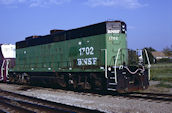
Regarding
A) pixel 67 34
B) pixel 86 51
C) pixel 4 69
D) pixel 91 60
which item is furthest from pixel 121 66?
pixel 4 69

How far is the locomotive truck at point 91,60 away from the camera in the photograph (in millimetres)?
10488

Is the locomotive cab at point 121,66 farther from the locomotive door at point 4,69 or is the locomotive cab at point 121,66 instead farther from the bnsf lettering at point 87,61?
the locomotive door at point 4,69

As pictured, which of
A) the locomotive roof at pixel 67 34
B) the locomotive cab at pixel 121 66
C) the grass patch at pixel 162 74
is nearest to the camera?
the locomotive cab at pixel 121 66

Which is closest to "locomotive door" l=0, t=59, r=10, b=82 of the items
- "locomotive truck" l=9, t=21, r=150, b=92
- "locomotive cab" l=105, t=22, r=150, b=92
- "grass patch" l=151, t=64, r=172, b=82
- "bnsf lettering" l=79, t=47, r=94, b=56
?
"locomotive truck" l=9, t=21, r=150, b=92

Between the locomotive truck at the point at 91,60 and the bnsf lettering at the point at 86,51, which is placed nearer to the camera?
the locomotive truck at the point at 91,60

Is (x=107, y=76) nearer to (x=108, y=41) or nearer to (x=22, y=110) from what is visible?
(x=108, y=41)

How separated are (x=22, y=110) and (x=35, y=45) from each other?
938cm

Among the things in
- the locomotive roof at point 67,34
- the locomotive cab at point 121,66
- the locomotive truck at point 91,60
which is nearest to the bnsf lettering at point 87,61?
the locomotive truck at point 91,60

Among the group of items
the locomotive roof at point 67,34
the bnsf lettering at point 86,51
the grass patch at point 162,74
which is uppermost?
the locomotive roof at point 67,34

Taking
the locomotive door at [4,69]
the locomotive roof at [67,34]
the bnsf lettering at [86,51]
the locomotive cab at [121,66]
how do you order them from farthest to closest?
the locomotive door at [4,69], the bnsf lettering at [86,51], the locomotive roof at [67,34], the locomotive cab at [121,66]

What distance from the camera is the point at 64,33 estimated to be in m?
13.6

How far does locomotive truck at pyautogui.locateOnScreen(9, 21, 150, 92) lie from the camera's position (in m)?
10.5

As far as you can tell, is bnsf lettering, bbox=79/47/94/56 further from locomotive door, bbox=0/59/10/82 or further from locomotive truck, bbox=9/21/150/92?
locomotive door, bbox=0/59/10/82

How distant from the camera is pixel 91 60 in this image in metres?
11.6
